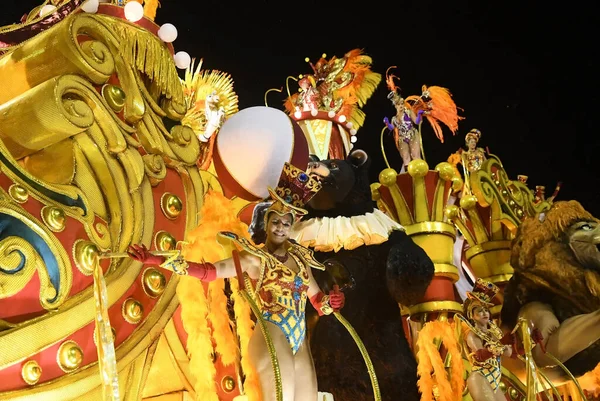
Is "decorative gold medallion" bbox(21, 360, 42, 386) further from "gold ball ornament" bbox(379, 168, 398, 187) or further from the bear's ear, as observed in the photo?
"gold ball ornament" bbox(379, 168, 398, 187)

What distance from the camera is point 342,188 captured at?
2965 millimetres

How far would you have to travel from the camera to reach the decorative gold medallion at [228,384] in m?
2.11

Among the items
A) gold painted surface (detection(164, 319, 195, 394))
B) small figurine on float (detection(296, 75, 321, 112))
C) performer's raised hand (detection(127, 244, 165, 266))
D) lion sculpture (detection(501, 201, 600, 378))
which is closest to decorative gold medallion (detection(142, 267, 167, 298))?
gold painted surface (detection(164, 319, 195, 394))

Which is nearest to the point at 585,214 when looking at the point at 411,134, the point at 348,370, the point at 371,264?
Answer: the point at 411,134

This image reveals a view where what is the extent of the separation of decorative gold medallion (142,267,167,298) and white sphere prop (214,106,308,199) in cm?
43

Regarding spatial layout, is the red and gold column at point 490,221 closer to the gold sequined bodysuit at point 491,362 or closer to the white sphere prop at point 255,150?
the gold sequined bodysuit at point 491,362

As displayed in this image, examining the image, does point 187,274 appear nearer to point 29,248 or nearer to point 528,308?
point 29,248

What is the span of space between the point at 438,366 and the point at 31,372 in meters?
1.73

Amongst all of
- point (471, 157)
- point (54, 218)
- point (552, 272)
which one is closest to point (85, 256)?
point (54, 218)

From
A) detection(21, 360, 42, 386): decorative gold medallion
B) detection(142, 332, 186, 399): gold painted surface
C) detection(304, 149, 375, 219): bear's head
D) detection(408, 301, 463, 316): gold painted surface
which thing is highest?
detection(304, 149, 375, 219): bear's head

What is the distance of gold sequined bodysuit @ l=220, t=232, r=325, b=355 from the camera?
2104 mm

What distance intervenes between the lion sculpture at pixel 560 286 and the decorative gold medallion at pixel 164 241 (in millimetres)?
2080

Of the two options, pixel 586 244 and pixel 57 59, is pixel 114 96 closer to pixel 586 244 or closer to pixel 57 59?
pixel 57 59

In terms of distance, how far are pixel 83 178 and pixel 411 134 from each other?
249 centimetres
